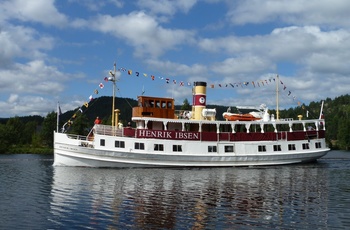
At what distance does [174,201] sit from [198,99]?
23.8 metres

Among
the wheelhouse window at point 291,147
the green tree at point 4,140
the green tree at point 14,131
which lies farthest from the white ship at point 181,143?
the green tree at point 14,131

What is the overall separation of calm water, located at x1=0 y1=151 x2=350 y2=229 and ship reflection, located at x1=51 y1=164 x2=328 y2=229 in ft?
0.13

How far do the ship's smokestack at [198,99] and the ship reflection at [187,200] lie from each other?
1189 centimetres

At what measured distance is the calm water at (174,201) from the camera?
15.7m

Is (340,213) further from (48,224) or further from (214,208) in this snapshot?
(48,224)

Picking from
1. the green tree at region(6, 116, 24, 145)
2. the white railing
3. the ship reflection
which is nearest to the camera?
the ship reflection

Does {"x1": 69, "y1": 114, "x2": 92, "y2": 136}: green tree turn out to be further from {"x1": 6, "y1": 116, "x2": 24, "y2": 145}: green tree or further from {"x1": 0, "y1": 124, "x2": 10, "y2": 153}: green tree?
{"x1": 6, "y1": 116, "x2": 24, "y2": 145}: green tree

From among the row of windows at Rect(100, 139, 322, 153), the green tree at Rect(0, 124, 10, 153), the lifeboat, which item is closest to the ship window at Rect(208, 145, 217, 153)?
the row of windows at Rect(100, 139, 322, 153)

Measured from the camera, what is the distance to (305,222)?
15797 mm

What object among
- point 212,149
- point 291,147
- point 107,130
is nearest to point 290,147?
point 291,147

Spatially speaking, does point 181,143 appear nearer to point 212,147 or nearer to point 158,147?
point 158,147

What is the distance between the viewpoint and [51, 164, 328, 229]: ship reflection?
15906mm

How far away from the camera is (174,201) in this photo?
2020 cm

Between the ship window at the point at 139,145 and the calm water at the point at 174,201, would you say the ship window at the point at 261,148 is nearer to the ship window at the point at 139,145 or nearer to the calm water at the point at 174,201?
the calm water at the point at 174,201
